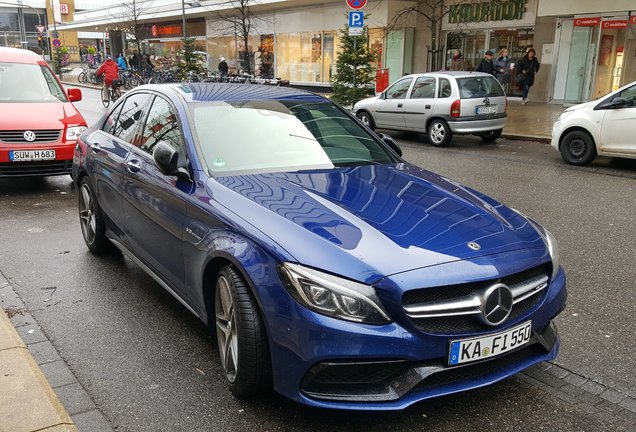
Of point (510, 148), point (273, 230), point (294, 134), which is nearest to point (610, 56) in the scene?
point (510, 148)

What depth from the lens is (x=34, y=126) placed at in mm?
8250

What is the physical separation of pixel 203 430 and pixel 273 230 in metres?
1.06

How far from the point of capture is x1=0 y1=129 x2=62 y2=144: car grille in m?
8.05

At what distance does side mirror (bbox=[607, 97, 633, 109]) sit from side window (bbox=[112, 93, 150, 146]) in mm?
8521

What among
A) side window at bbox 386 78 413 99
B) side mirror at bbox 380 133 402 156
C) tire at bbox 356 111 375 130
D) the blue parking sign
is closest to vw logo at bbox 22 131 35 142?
side mirror at bbox 380 133 402 156

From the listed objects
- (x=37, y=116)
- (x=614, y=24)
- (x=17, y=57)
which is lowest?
(x=37, y=116)

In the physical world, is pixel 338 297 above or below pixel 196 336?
→ above

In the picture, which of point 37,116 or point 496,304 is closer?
point 496,304

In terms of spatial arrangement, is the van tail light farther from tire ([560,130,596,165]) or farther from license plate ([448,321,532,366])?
license plate ([448,321,532,366])

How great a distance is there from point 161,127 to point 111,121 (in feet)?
4.51

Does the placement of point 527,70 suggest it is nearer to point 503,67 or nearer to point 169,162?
A: point 503,67

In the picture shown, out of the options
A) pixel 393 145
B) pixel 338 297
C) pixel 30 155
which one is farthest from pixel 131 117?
pixel 30 155

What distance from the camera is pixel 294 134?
14.0 feet

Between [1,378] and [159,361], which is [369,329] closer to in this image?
[159,361]
